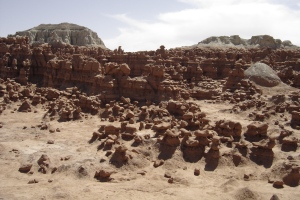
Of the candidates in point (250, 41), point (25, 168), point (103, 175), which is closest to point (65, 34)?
point (250, 41)

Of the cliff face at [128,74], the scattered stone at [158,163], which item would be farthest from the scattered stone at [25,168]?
the cliff face at [128,74]

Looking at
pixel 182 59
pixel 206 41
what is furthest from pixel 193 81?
pixel 206 41

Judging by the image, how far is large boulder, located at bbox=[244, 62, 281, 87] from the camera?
26.2m

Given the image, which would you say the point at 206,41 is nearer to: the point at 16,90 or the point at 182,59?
the point at 182,59

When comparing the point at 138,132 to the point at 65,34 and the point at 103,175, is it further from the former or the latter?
the point at 65,34

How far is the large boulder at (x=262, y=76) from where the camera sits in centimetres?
2620

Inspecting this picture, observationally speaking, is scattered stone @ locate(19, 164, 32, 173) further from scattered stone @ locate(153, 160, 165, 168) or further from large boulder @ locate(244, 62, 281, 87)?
large boulder @ locate(244, 62, 281, 87)

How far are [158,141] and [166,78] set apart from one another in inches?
344

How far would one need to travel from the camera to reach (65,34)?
60.6 meters

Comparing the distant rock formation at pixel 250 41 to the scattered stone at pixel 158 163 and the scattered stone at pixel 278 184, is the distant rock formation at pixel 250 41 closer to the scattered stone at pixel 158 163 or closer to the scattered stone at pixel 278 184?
the scattered stone at pixel 158 163

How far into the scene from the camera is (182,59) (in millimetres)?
31344

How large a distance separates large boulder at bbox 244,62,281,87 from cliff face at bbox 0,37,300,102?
1.82m

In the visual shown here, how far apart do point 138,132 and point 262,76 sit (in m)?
15.0

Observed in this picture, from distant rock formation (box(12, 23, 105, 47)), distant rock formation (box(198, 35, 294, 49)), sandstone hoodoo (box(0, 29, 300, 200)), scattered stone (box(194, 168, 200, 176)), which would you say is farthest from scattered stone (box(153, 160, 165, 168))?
distant rock formation (box(12, 23, 105, 47))
